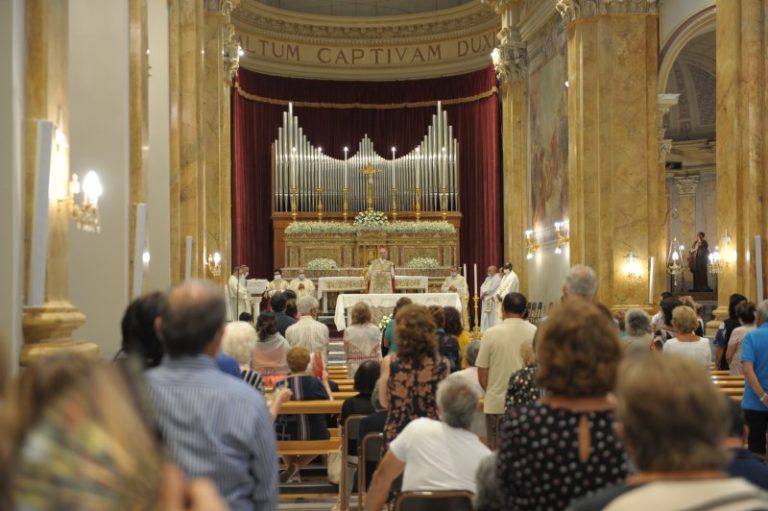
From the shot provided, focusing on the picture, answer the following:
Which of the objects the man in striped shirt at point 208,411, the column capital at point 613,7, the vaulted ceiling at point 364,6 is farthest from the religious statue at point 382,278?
the man in striped shirt at point 208,411

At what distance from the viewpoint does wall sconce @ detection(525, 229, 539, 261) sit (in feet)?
78.1

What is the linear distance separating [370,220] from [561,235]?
6.97 m

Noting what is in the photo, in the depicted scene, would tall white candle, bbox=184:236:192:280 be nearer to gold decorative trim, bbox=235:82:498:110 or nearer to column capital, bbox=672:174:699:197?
gold decorative trim, bbox=235:82:498:110

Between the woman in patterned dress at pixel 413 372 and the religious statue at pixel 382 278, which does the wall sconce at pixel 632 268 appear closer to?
the religious statue at pixel 382 278

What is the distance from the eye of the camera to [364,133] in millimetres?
28844

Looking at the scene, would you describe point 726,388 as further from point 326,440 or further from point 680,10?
point 680,10

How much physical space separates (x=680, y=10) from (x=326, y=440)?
13.5 m

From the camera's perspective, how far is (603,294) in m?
18.7

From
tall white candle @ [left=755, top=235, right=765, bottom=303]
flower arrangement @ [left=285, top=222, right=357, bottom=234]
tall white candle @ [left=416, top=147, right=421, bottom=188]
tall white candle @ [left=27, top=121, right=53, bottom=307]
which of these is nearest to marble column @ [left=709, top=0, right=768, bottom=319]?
tall white candle @ [left=755, top=235, right=765, bottom=303]

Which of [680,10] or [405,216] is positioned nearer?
[680,10]

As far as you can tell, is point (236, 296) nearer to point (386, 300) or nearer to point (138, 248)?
point (386, 300)

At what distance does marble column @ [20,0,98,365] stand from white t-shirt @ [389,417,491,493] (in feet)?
9.03

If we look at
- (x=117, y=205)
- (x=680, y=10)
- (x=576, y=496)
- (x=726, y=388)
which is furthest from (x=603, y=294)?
(x=576, y=496)

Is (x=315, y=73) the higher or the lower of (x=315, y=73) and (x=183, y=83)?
the higher
